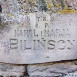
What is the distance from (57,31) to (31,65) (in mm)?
306

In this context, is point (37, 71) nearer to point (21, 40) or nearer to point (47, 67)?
point (47, 67)

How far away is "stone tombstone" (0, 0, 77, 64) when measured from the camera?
5.39 feet

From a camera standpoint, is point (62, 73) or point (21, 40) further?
point (62, 73)

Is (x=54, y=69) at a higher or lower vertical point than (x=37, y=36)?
lower

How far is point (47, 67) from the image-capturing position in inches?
68.8

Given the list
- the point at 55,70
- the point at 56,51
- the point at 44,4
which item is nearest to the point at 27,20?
the point at 44,4

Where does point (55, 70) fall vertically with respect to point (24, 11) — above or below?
below

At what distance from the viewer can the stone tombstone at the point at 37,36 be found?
164cm

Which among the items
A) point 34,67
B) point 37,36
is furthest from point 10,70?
point 37,36

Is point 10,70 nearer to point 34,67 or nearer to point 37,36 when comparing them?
point 34,67

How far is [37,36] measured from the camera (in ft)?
5.46

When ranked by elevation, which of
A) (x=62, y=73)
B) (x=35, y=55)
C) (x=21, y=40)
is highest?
(x=21, y=40)

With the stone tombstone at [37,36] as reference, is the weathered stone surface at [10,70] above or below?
below

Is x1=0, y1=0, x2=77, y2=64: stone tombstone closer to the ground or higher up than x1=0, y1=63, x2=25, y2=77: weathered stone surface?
higher up
